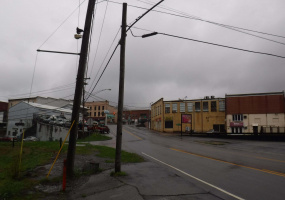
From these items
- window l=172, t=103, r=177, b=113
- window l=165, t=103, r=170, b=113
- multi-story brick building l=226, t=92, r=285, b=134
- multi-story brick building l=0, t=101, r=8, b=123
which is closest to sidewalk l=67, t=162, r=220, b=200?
multi-story brick building l=226, t=92, r=285, b=134

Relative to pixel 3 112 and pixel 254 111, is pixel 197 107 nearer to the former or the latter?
pixel 254 111

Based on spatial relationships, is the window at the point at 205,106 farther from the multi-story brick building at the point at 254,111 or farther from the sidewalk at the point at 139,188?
the sidewalk at the point at 139,188

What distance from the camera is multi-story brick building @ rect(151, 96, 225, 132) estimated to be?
191 feet

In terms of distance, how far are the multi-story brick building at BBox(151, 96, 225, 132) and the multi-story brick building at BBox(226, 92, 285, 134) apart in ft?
16.1

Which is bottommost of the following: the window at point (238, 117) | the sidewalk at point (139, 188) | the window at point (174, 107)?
the sidewalk at point (139, 188)

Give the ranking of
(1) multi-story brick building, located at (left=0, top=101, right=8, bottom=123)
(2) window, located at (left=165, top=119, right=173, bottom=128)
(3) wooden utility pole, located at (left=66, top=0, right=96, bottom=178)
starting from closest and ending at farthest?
(3) wooden utility pole, located at (left=66, top=0, right=96, bottom=178) → (2) window, located at (left=165, top=119, right=173, bottom=128) → (1) multi-story brick building, located at (left=0, top=101, right=8, bottom=123)

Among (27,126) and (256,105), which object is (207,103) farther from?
(27,126)

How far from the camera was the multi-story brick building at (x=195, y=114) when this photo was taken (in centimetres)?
5812

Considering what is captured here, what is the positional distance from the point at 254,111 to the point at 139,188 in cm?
4868

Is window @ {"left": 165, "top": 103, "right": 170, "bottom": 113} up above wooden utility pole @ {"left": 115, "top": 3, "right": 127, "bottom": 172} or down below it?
above

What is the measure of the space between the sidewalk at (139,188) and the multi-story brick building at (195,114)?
48.3 m

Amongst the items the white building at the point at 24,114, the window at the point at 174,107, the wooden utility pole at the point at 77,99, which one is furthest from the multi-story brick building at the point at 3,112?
the wooden utility pole at the point at 77,99

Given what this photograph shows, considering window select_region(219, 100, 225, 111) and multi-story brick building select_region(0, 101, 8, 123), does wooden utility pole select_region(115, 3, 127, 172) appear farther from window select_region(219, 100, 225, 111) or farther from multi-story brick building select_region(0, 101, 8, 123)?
multi-story brick building select_region(0, 101, 8, 123)

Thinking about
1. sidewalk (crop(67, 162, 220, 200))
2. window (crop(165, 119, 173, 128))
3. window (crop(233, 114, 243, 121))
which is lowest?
sidewalk (crop(67, 162, 220, 200))
